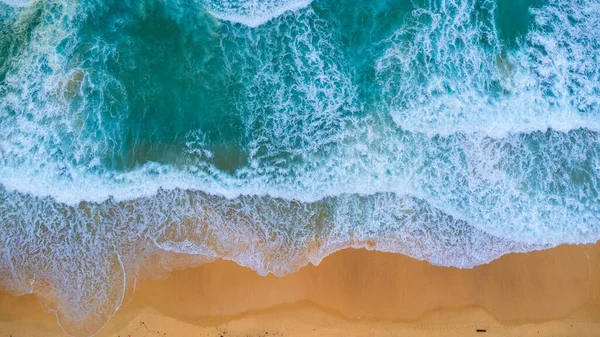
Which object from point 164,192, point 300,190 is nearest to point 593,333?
point 300,190

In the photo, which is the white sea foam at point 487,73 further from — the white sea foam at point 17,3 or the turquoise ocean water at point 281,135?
the white sea foam at point 17,3

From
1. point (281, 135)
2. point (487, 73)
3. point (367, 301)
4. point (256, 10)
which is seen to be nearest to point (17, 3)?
point (256, 10)

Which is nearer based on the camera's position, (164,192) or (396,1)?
(164,192)

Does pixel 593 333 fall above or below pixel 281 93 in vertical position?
below

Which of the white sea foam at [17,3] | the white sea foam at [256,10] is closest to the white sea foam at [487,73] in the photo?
the white sea foam at [256,10]

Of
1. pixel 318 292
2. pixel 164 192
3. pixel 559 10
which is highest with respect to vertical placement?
pixel 559 10

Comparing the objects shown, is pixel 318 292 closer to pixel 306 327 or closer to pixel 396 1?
pixel 306 327
